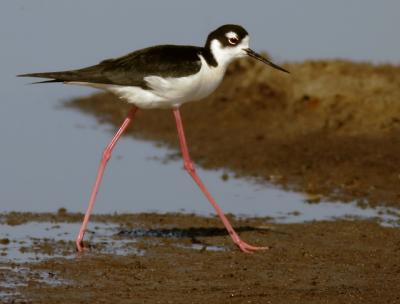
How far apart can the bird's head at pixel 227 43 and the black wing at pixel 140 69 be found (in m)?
0.25

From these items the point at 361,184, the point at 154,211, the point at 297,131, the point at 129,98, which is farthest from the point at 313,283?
the point at 297,131

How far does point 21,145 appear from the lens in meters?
15.3

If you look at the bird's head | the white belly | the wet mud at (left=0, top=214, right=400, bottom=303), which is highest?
the bird's head

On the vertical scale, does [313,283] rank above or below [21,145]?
below

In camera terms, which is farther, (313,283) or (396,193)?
(396,193)

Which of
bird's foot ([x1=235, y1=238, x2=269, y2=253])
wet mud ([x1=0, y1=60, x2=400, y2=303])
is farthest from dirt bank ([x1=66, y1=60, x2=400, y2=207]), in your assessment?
bird's foot ([x1=235, y1=238, x2=269, y2=253])

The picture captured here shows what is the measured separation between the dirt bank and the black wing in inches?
120

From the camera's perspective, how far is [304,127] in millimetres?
14961

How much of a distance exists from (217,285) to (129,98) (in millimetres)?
2115

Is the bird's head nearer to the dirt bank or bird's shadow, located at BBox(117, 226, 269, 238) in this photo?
bird's shadow, located at BBox(117, 226, 269, 238)

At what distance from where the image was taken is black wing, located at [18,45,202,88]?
370 inches

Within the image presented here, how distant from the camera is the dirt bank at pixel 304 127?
12797mm

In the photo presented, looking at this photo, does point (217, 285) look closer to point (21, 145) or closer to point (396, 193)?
point (396, 193)

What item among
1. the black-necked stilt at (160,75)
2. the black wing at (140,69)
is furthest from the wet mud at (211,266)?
the black wing at (140,69)
